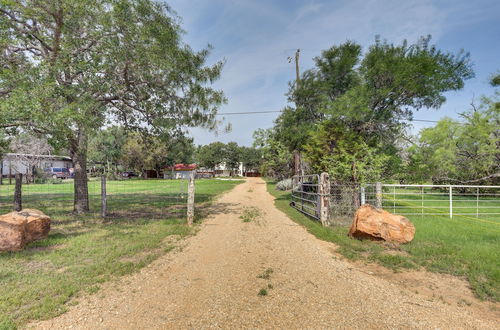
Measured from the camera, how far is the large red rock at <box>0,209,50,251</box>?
574 cm

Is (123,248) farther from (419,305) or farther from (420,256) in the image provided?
(420,256)

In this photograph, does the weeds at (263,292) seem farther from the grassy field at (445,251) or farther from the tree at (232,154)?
the tree at (232,154)

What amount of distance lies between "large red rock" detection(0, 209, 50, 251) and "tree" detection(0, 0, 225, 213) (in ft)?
7.37

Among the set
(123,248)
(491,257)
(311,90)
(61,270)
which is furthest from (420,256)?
(311,90)

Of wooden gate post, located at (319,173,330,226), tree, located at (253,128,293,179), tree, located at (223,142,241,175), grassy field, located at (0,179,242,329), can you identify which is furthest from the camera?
tree, located at (223,142,241,175)

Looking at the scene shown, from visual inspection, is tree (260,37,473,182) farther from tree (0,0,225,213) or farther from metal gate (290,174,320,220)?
tree (0,0,225,213)

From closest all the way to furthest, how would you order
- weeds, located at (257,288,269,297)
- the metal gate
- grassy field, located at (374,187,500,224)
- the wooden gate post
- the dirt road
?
the dirt road → weeds, located at (257,288,269,297) → the wooden gate post → grassy field, located at (374,187,500,224) → the metal gate

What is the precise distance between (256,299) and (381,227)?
466 cm

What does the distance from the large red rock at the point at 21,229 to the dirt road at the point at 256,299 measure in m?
3.60

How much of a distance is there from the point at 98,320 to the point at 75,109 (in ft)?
22.8

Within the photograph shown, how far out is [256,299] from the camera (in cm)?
370

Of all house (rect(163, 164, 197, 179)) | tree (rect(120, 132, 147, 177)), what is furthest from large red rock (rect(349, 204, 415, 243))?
house (rect(163, 164, 197, 179))

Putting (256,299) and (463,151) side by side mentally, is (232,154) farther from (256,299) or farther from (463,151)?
(256,299)

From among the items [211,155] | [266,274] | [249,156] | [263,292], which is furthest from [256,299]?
[249,156]
